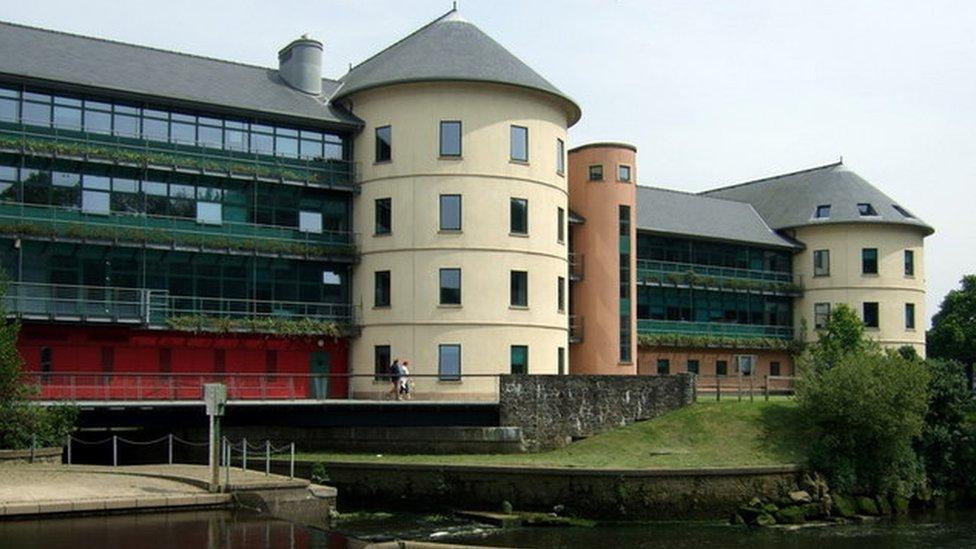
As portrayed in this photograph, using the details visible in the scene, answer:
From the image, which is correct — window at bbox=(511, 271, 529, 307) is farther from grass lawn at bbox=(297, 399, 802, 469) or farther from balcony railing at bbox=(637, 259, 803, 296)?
balcony railing at bbox=(637, 259, 803, 296)

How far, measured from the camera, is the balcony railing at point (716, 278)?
57.7 m

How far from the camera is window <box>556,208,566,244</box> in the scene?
46713 mm

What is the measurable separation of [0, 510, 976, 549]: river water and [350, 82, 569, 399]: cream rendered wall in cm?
1165

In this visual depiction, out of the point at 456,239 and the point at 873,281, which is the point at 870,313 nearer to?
the point at 873,281

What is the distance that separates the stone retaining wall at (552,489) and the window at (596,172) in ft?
65.5

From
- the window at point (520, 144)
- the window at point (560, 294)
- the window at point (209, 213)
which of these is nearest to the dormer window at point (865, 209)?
the window at point (560, 294)

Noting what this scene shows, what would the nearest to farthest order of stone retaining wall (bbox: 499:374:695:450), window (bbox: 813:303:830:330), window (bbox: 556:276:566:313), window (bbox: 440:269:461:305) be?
A: stone retaining wall (bbox: 499:374:695:450), window (bbox: 440:269:461:305), window (bbox: 556:276:566:313), window (bbox: 813:303:830:330)

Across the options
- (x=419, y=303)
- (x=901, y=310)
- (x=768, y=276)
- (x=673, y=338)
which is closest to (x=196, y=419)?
(x=419, y=303)

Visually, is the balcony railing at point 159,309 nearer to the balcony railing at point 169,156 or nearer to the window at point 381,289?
the window at point 381,289

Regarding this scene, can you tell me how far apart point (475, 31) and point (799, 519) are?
25.1m

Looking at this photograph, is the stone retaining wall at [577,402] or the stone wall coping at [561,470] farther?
the stone retaining wall at [577,402]

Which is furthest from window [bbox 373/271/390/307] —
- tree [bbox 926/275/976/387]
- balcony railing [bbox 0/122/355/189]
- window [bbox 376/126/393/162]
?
tree [bbox 926/275/976/387]

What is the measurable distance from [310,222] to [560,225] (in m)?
10.3

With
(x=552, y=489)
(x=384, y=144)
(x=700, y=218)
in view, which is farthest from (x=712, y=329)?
(x=552, y=489)
